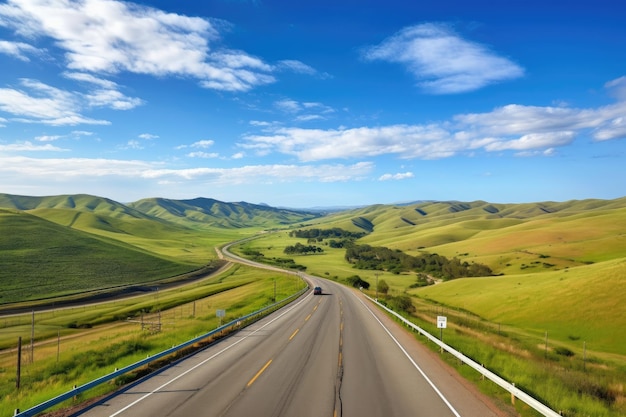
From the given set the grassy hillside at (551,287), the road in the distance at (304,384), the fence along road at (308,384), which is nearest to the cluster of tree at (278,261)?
the grassy hillside at (551,287)

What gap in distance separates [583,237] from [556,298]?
296 ft

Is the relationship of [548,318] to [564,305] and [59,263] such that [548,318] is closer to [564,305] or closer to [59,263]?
[564,305]

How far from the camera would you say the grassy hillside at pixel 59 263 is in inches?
3305

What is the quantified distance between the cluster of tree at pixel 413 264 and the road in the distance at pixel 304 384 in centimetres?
8757

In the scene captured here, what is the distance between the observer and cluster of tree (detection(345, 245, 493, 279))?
10491cm

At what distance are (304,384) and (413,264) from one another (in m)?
128

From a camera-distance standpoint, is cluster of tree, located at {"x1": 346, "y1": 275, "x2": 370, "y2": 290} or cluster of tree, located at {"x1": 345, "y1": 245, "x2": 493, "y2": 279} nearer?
cluster of tree, located at {"x1": 346, "y1": 275, "x2": 370, "y2": 290}

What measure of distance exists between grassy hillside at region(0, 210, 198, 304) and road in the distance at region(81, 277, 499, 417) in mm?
75349

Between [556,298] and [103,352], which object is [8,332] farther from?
[556,298]

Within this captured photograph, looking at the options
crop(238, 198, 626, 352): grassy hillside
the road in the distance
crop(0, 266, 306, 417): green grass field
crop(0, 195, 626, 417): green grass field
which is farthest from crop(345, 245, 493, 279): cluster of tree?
the road in the distance

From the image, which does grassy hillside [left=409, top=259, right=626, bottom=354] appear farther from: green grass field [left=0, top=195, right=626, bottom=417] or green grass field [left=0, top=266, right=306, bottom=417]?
green grass field [left=0, top=266, right=306, bottom=417]

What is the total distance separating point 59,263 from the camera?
101500 millimetres

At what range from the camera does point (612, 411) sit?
1288 cm

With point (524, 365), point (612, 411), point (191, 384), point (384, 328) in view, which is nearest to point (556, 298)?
point (384, 328)
